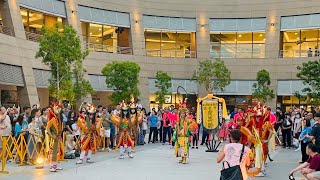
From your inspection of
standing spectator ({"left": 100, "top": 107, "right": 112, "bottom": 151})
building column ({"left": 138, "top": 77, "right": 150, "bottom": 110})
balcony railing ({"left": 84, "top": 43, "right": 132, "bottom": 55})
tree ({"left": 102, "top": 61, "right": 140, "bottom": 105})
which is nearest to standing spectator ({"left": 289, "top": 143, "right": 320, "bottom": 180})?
standing spectator ({"left": 100, "top": 107, "right": 112, "bottom": 151})

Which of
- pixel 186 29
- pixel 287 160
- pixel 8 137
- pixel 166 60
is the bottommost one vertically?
pixel 287 160

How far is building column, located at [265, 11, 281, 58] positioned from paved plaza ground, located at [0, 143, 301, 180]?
2468cm

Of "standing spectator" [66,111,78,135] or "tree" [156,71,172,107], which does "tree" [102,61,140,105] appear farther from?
"standing spectator" [66,111,78,135]

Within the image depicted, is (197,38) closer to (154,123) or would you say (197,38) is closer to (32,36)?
(32,36)

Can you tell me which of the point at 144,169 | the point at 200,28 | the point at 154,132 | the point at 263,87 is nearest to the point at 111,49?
the point at 200,28

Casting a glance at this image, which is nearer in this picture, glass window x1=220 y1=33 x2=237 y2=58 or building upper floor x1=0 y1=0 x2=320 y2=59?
building upper floor x1=0 y1=0 x2=320 y2=59

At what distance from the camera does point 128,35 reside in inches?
1672

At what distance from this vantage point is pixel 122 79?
34062 millimetres

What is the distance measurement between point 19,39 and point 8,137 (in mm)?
19362

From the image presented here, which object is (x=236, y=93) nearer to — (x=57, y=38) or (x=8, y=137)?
(x=57, y=38)

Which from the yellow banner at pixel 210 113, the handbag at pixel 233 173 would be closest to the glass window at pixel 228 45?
the yellow banner at pixel 210 113

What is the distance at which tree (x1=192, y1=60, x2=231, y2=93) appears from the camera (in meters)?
39.5

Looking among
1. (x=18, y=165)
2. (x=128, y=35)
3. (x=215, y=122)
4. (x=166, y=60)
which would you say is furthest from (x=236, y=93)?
(x=18, y=165)

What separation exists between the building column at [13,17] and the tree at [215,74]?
1596 centimetres
